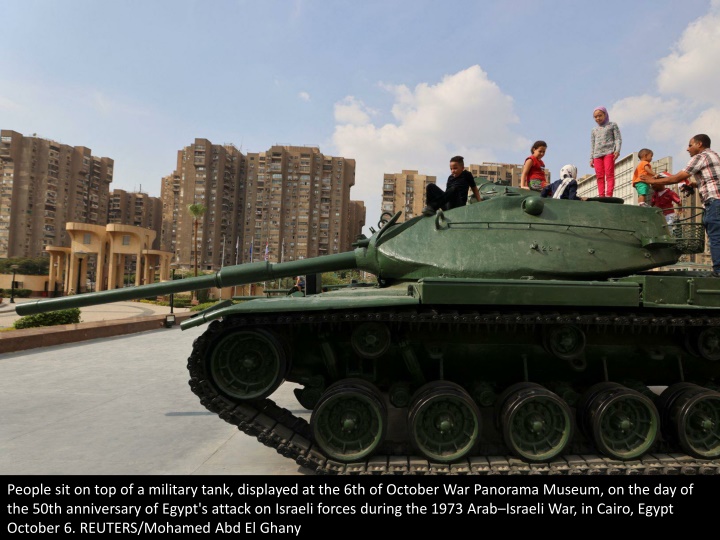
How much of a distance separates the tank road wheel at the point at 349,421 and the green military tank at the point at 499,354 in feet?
0.05

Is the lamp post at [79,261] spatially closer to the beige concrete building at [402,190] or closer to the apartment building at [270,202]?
the apartment building at [270,202]

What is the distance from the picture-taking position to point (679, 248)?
5.21 m

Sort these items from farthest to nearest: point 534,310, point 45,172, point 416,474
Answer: point 45,172, point 534,310, point 416,474

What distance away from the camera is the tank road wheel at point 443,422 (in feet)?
14.1

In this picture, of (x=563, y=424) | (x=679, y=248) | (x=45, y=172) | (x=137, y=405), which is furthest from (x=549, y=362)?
(x=45, y=172)

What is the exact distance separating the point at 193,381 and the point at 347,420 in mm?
1554

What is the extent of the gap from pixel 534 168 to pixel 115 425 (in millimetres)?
7011

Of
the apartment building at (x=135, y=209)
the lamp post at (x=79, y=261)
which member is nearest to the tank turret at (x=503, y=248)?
the lamp post at (x=79, y=261)

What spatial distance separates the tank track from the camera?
163 inches

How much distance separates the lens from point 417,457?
4.40 m

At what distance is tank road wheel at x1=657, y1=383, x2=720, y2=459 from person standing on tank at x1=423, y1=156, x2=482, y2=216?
340 centimetres

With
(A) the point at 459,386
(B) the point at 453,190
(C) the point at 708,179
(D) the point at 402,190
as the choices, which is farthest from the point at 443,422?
(D) the point at 402,190
